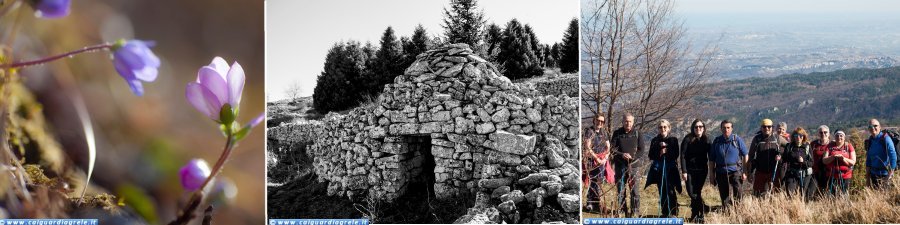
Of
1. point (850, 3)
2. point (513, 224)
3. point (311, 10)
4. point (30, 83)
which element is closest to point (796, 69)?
point (850, 3)

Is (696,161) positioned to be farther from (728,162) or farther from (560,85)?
(560,85)

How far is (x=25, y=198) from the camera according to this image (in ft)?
2.55

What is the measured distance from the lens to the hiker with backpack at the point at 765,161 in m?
3.83

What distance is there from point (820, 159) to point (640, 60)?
111 centimetres

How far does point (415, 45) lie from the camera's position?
4309 millimetres

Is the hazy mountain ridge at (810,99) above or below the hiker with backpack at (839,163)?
above

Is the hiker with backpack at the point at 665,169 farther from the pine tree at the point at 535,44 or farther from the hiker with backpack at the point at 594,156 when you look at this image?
the pine tree at the point at 535,44

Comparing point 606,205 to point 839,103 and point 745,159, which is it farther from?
point 839,103

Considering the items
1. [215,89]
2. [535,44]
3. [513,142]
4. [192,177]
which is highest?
[535,44]

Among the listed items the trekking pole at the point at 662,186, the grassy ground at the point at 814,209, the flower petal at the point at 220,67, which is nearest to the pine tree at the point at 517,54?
the trekking pole at the point at 662,186

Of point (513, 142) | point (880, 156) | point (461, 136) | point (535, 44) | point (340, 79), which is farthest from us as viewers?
point (340, 79)

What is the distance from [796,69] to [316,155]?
3.07 meters

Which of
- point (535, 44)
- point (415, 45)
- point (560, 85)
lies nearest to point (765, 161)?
point (560, 85)

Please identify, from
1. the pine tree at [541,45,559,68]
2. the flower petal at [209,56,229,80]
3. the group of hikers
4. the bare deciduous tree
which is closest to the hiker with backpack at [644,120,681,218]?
the group of hikers
